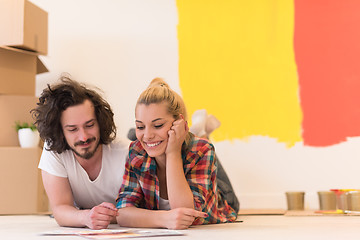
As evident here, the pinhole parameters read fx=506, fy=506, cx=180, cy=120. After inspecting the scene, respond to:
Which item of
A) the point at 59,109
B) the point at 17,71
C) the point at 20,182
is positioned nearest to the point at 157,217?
the point at 59,109

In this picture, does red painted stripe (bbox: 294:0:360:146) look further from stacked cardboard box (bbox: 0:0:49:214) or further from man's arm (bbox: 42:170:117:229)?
man's arm (bbox: 42:170:117:229)

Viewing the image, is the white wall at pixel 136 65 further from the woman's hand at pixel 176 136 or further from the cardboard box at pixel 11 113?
the woman's hand at pixel 176 136

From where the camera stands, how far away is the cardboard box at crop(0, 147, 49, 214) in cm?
256

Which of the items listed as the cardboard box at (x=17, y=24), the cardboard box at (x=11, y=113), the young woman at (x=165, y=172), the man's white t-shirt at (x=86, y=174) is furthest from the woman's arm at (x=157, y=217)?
the cardboard box at (x=17, y=24)

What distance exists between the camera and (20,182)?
8.52 ft

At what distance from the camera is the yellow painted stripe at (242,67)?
3.10m

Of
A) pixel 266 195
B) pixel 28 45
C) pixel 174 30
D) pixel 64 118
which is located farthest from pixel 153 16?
pixel 64 118

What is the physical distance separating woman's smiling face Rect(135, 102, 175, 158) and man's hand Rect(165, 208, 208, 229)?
19 cm

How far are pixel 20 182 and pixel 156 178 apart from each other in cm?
122

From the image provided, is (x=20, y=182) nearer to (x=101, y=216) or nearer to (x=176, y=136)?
(x=101, y=216)

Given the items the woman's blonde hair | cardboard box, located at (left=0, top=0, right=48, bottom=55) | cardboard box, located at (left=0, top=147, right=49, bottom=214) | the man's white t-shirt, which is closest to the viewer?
the woman's blonde hair

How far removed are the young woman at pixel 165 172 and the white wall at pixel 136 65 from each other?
1.35 metres

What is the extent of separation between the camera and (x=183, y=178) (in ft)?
5.05

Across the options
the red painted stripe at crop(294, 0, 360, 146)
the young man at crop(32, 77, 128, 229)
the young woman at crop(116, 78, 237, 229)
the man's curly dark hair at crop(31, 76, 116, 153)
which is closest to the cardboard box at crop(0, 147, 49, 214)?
the young man at crop(32, 77, 128, 229)
